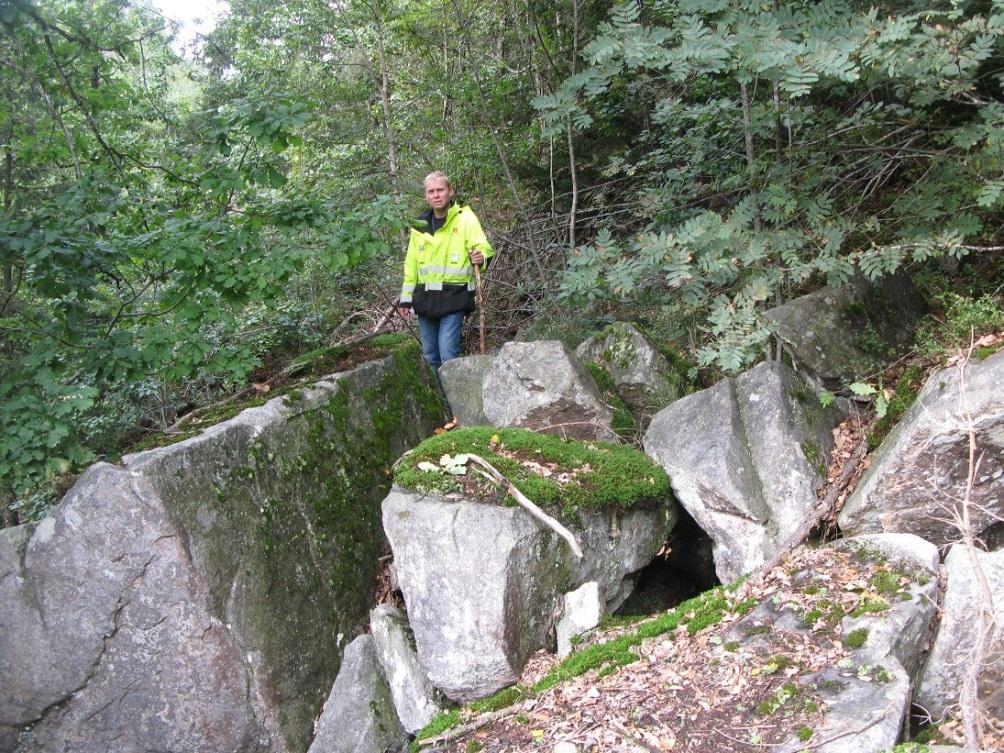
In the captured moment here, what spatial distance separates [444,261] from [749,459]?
3280 millimetres

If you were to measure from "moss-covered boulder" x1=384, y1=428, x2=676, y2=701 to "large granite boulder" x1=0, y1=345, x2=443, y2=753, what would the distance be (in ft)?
3.07

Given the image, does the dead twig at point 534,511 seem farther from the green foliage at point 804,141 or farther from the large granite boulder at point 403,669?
the green foliage at point 804,141

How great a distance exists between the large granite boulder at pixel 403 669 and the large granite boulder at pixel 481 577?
157mm

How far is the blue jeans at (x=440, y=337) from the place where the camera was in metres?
6.92

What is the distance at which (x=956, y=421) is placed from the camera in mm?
3736

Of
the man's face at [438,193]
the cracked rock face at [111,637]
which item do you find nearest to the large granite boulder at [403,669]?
the cracked rock face at [111,637]

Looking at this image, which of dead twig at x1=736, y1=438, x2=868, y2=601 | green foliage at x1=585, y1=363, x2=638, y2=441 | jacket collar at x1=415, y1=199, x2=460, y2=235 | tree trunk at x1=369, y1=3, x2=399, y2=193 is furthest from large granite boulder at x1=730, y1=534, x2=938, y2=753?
tree trunk at x1=369, y1=3, x2=399, y2=193

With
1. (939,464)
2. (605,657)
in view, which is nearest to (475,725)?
(605,657)

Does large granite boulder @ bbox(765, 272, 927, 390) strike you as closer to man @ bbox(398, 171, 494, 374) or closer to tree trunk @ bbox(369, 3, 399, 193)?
man @ bbox(398, 171, 494, 374)

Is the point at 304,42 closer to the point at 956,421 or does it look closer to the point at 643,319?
the point at 643,319

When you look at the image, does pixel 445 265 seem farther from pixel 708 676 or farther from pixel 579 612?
pixel 708 676

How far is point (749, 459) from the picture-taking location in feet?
15.3

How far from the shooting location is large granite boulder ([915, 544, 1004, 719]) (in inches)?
129

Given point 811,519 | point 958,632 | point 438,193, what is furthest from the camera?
point 438,193
